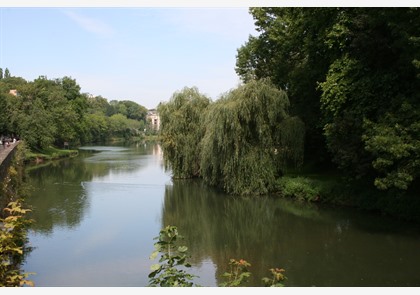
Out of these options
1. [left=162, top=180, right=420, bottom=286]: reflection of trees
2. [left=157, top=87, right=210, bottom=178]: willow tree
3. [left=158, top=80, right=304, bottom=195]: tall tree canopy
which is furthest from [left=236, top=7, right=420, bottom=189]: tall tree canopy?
[left=157, top=87, right=210, bottom=178]: willow tree

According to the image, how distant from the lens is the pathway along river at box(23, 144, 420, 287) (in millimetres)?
11438

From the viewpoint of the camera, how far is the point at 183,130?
93.4ft

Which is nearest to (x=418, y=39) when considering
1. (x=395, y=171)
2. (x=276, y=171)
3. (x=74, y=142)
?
(x=395, y=171)

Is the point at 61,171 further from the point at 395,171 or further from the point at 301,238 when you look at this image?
the point at 395,171

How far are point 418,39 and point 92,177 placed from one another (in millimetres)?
25387

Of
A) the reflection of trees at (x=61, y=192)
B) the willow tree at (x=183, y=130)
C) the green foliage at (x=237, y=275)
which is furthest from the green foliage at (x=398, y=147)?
the willow tree at (x=183, y=130)

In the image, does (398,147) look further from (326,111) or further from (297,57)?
(297,57)

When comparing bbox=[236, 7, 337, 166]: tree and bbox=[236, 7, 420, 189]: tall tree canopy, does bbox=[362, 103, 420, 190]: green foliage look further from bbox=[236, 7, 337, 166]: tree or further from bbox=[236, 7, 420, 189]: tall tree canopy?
bbox=[236, 7, 337, 166]: tree

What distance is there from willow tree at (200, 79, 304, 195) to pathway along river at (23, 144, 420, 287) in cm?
136

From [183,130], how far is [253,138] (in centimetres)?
678

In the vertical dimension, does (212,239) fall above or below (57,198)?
below

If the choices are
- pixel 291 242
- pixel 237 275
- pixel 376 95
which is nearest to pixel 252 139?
pixel 376 95

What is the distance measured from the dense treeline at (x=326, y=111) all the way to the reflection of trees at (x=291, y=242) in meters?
1.96

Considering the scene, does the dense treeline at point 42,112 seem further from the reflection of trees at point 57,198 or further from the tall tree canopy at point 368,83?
the tall tree canopy at point 368,83
